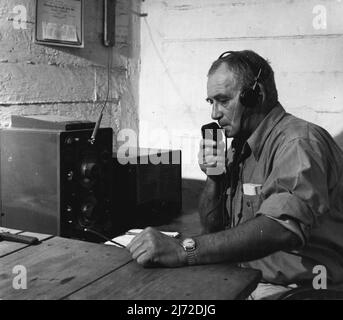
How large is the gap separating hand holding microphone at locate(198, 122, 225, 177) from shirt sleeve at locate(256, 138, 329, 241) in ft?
1.52

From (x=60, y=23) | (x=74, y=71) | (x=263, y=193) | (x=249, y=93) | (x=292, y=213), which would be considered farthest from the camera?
(x=74, y=71)

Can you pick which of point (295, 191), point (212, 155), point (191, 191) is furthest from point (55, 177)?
point (191, 191)

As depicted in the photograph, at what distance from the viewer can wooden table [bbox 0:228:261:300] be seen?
101cm

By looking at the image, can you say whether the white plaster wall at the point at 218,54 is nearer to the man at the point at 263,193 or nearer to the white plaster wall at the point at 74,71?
the white plaster wall at the point at 74,71

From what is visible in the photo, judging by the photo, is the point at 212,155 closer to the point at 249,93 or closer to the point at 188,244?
the point at 249,93

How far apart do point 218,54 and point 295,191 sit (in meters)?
1.45

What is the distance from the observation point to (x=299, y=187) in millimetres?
1286

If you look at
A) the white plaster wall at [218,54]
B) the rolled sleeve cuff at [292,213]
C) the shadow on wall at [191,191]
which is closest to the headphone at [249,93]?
the rolled sleeve cuff at [292,213]

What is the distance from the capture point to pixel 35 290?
3.40 feet

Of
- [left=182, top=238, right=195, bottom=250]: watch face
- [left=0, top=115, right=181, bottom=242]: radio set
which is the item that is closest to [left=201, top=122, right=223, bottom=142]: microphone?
[left=0, top=115, right=181, bottom=242]: radio set

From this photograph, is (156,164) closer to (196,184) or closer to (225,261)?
(196,184)

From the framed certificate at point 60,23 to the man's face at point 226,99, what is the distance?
0.95 meters

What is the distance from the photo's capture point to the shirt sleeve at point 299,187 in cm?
125
